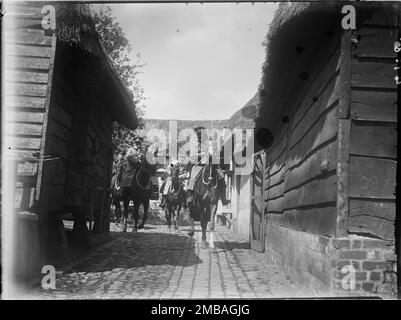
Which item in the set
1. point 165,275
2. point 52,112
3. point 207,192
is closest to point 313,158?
point 165,275

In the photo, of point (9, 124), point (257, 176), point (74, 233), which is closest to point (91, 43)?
point (9, 124)

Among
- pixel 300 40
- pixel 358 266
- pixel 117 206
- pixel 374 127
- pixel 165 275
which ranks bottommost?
pixel 165 275

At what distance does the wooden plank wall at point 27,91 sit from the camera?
501 centimetres

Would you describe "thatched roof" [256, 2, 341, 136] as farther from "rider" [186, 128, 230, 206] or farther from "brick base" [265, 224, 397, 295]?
"rider" [186, 128, 230, 206]

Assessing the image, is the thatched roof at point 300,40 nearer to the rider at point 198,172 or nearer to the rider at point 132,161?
the rider at point 198,172

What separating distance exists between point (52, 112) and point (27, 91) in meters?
0.45

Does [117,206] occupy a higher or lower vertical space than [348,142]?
lower

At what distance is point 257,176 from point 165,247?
288 cm

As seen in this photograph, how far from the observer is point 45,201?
546cm

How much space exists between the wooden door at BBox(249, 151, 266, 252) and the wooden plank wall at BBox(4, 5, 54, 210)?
4.94m

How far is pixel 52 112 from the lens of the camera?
5613mm

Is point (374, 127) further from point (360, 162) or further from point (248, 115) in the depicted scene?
point (248, 115)

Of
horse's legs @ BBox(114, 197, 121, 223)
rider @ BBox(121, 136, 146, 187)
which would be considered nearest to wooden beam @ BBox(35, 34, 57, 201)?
rider @ BBox(121, 136, 146, 187)
